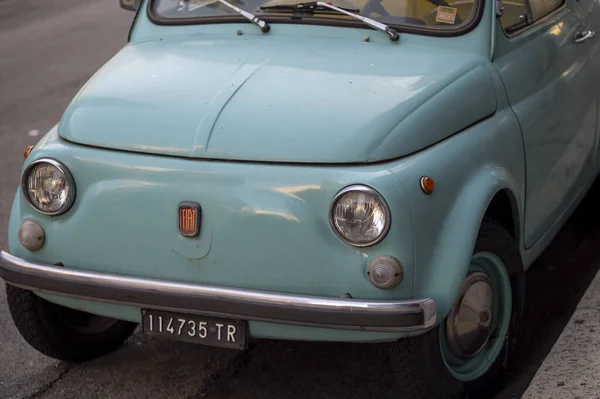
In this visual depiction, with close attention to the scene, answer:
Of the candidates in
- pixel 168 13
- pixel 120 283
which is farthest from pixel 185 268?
pixel 168 13

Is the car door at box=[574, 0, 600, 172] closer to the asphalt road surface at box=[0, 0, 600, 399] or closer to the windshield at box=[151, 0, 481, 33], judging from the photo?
the asphalt road surface at box=[0, 0, 600, 399]

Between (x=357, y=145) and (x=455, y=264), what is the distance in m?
0.50

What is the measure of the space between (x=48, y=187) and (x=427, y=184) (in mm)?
1311

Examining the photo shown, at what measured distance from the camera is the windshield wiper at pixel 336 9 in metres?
4.12

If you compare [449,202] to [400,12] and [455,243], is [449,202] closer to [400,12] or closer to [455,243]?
[455,243]

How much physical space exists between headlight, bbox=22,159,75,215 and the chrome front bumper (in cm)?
21

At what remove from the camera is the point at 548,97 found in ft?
14.3

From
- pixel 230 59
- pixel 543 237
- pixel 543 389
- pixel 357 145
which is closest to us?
pixel 357 145

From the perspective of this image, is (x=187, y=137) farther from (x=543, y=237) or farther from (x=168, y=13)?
(x=543, y=237)

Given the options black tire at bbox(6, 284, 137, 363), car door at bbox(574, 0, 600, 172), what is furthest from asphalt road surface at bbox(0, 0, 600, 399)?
car door at bbox(574, 0, 600, 172)

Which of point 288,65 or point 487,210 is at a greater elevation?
point 288,65

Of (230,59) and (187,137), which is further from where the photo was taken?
(230,59)

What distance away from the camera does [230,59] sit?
3.97 metres

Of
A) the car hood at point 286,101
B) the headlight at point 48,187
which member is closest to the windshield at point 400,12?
the car hood at point 286,101
